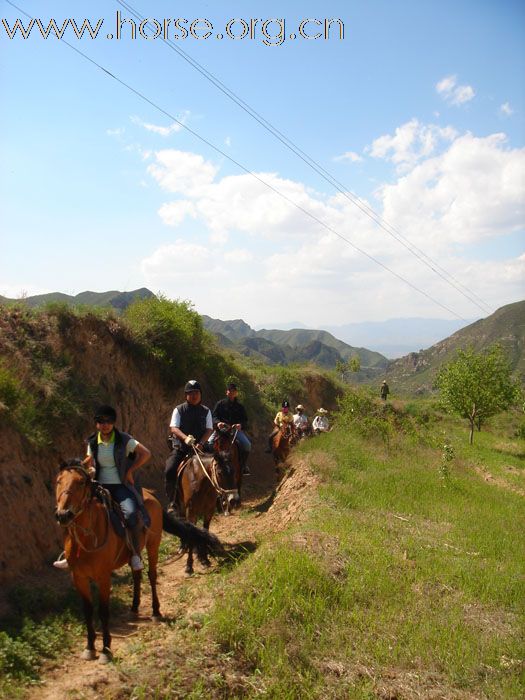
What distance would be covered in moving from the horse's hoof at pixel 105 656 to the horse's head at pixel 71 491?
5.06ft

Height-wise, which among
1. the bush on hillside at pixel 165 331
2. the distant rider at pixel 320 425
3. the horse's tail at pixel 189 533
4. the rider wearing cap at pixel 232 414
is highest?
the bush on hillside at pixel 165 331

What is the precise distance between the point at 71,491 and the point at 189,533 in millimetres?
2939

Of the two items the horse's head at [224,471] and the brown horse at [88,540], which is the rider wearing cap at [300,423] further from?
the brown horse at [88,540]

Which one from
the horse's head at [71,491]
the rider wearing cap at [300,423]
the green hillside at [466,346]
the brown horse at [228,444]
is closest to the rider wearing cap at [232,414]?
the brown horse at [228,444]

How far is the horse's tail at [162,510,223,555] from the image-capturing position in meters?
7.62

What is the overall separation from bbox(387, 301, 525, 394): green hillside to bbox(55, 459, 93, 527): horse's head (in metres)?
89.5

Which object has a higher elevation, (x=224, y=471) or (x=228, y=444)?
(x=228, y=444)

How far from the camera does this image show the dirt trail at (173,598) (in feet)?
15.5

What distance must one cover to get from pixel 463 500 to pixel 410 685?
827cm

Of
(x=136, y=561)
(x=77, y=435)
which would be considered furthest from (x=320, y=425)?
(x=136, y=561)

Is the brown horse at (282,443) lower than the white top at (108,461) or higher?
lower

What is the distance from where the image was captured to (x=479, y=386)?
96.7 feet

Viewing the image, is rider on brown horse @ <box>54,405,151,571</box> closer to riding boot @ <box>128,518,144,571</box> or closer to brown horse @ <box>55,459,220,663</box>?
riding boot @ <box>128,518,144,571</box>

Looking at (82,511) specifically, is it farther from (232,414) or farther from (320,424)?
(320,424)
